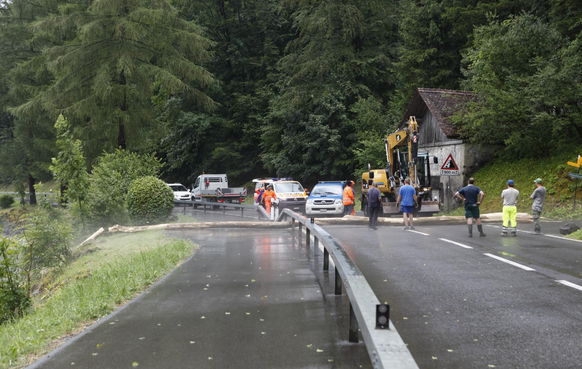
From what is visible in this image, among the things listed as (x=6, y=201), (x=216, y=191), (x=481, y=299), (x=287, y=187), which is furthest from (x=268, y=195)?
(x=6, y=201)

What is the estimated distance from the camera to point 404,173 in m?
24.6

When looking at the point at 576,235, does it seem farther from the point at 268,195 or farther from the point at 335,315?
the point at 268,195

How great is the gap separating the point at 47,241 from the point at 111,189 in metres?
7.09

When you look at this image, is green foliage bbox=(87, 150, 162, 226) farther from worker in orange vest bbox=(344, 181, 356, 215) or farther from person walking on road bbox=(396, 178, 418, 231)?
person walking on road bbox=(396, 178, 418, 231)

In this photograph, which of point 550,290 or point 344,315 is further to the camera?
point 550,290

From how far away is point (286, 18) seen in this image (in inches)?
2072

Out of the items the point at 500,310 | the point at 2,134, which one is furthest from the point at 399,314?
the point at 2,134

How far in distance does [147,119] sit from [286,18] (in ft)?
82.4

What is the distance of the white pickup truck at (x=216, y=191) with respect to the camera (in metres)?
40.3

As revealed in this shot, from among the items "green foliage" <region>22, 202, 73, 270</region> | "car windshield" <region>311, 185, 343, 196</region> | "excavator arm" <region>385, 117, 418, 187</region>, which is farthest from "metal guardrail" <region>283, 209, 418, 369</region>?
"car windshield" <region>311, 185, 343, 196</region>

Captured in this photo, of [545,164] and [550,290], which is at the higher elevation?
[545,164]

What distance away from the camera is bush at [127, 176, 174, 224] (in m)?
21.9

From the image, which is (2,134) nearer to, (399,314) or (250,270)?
(250,270)

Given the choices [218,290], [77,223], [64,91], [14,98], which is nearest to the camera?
[218,290]
